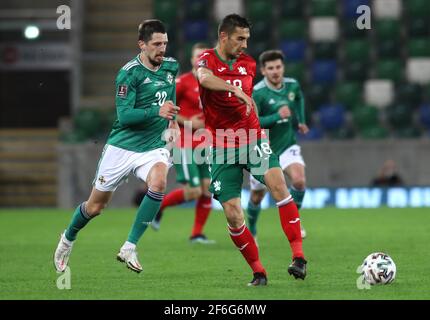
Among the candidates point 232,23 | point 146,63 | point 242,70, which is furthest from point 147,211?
point 232,23

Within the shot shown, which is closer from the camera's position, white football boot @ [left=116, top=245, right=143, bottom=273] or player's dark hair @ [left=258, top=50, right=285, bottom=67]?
white football boot @ [left=116, top=245, right=143, bottom=273]

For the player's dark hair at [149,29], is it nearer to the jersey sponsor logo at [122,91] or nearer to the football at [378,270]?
the jersey sponsor logo at [122,91]

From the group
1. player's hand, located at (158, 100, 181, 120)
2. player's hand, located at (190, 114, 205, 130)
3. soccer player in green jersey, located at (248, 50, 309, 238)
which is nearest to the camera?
player's hand, located at (158, 100, 181, 120)

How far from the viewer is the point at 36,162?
912 inches

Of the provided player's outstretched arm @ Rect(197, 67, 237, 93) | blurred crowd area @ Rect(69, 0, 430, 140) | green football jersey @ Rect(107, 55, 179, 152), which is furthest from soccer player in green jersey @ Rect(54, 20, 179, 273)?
blurred crowd area @ Rect(69, 0, 430, 140)

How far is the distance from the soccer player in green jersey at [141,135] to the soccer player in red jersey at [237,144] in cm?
52

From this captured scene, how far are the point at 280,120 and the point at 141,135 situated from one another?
3.00 metres

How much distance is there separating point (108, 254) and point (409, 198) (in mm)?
9305

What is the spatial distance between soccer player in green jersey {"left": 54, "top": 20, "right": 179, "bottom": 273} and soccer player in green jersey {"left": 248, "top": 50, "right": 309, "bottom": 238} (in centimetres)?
266

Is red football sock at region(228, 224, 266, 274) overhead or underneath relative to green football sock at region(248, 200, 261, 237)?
overhead

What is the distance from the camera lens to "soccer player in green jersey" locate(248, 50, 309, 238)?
1173 centimetres

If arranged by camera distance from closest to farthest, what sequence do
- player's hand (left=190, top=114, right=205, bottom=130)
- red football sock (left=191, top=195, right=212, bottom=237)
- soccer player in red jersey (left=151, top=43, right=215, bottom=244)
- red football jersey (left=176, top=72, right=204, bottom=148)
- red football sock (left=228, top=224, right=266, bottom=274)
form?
red football sock (left=228, top=224, right=266, bottom=274) < red football sock (left=191, top=195, right=212, bottom=237) < soccer player in red jersey (left=151, top=43, right=215, bottom=244) < player's hand (left=190, top=114, right=205, bottom=130) < red football jersey (left=176, top=72, right=204, bottom=148)

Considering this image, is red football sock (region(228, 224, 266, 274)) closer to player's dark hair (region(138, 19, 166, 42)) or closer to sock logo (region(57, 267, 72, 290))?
sock logo (region(57, 267, 72, 290))

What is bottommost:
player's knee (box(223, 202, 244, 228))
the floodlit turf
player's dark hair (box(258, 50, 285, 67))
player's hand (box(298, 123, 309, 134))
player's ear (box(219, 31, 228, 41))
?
the floodlit turf
